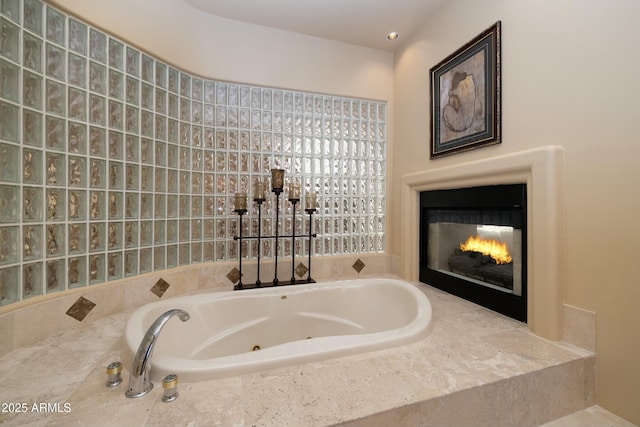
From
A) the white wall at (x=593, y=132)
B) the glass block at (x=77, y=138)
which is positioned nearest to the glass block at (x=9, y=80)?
the glass block at (x=77, y=138)

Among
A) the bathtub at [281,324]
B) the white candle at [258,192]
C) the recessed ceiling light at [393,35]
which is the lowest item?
the bathtub at [281,324]

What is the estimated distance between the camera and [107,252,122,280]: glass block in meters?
1.51

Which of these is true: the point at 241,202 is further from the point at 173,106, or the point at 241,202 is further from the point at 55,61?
the point at 55,61

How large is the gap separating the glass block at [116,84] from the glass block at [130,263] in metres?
0.93

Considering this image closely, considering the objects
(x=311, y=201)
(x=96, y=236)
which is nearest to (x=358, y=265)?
(x=311, y=201)

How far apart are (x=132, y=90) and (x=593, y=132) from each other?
93.4 inches

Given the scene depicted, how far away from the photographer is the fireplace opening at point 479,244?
4.75 feet

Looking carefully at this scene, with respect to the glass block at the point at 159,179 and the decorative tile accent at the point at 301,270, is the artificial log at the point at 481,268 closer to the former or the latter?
the decorative tile accent at the point at 301,270

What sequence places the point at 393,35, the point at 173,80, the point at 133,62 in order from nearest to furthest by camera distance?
1. the point at 133,62
2. the point at 173,80
3. the point at 393,35

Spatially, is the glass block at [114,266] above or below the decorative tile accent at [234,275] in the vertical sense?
above

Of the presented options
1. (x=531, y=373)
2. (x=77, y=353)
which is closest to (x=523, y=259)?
(x=531, y=373)

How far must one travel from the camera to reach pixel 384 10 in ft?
6.16

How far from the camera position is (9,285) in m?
1.13

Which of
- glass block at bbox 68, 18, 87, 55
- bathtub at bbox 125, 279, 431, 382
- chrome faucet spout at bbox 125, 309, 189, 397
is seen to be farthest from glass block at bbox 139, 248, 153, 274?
glass block at bbox 68, 18, 87, 55
